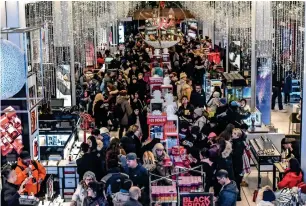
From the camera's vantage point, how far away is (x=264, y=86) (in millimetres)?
14820

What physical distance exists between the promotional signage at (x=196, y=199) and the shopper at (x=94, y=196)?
0.86 meters

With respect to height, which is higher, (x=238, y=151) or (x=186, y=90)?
(x=186, y=90)

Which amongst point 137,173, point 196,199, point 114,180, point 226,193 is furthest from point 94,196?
point 226,193

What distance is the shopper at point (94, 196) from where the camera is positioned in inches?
293

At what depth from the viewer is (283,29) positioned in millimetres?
20578

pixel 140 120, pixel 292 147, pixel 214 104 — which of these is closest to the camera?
pixel 292 147

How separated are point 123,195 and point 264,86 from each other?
791 centimetres

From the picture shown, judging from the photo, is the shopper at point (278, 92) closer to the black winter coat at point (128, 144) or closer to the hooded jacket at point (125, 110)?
the hooded jacket at point (125, 110)

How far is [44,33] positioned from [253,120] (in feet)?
18.1

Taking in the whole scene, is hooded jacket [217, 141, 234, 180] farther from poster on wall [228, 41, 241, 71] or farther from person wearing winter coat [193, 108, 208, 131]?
poster on wall [228, 41, 241, 71]

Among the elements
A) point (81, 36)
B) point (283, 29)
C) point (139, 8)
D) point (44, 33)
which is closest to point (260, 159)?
point (44, 33)

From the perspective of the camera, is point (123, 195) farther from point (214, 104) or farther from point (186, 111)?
point (214, 104)

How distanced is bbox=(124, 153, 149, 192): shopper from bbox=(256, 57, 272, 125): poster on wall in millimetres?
6657

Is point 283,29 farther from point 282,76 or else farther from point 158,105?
point 158,105
